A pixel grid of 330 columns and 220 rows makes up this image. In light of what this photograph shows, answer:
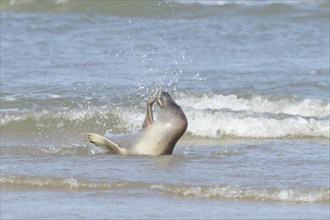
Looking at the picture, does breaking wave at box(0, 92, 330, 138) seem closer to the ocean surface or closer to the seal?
the ocean surface

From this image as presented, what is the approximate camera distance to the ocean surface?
29.1 ft

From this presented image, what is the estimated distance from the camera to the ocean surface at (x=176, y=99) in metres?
8.86

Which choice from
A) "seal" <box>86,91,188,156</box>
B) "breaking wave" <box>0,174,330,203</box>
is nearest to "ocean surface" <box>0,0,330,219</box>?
"breaking wave" <box>0,174,330,203</box>

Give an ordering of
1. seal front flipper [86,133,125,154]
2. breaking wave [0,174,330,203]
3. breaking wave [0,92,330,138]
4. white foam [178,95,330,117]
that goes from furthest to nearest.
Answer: white foam [178,95,330,117] < breaking wave [0,92,330,138] < seal front flipper [86,133,125,154] < breaking wave [0,174,330,203]

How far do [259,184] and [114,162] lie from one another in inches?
61.4

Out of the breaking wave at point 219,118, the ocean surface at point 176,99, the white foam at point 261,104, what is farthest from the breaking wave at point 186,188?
the white foam at point 261,104

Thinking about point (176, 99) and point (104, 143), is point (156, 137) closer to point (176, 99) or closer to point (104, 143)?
point (104, 143)

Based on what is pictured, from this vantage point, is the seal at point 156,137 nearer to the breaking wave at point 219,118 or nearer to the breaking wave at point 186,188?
the breaking wave at point 186,188

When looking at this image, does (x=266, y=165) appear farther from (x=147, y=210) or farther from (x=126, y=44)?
(x=126, y=44)

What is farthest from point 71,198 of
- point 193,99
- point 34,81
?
point 34,81

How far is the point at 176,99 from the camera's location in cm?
1431

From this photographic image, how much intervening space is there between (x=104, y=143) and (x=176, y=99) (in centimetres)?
382

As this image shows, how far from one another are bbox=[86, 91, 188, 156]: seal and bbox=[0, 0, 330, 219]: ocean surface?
15cm

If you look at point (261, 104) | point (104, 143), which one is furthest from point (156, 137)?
point (261, 104)
